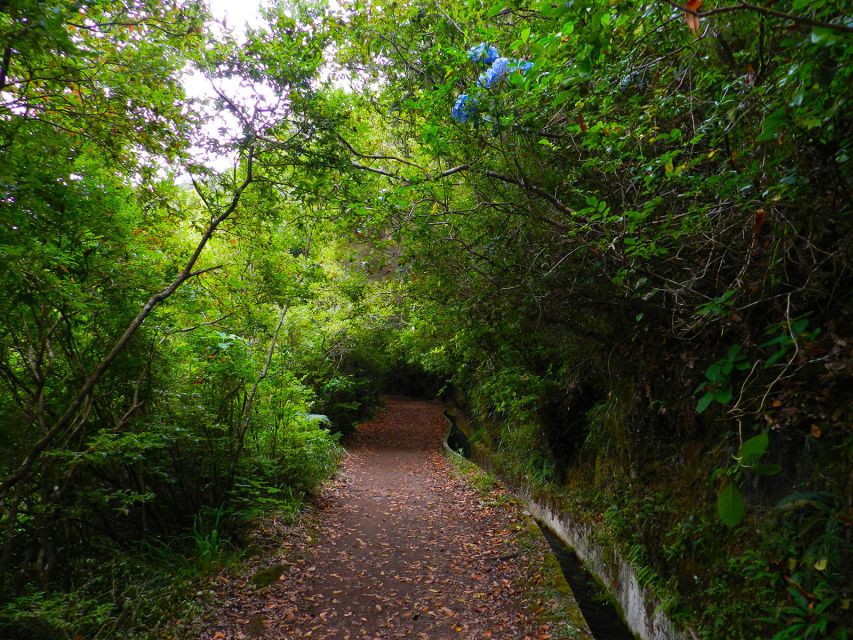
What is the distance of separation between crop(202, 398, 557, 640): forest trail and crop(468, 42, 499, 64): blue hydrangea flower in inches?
222

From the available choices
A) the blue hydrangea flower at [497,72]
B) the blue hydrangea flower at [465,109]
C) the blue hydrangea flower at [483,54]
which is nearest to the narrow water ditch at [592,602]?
the blue hydrangea flower at [465,109]

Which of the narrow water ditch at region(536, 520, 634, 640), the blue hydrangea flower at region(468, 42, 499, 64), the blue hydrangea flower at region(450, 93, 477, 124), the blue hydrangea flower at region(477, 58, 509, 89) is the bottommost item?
the narrow water ditch at region(536, 520, 634, 640)

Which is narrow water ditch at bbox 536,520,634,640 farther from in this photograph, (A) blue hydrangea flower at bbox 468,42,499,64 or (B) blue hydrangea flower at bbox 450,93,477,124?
(A) blue hydrangea flower at bbox 468,42,499,64

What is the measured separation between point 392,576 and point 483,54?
20.6 ft

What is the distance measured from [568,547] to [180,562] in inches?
233

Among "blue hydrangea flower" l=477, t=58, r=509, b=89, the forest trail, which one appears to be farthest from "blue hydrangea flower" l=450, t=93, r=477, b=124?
the forest trail

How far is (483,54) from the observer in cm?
389

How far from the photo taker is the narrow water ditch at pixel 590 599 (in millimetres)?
5191

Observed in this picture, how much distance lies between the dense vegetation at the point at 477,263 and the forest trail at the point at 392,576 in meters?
0.83

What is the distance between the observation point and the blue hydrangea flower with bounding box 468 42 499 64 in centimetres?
394

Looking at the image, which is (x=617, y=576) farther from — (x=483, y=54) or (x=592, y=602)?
(x=483, y=54)

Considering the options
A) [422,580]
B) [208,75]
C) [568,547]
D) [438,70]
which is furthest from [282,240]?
[568,547]

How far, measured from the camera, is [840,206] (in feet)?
9.32

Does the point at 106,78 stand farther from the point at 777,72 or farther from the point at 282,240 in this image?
the point at 777,72
